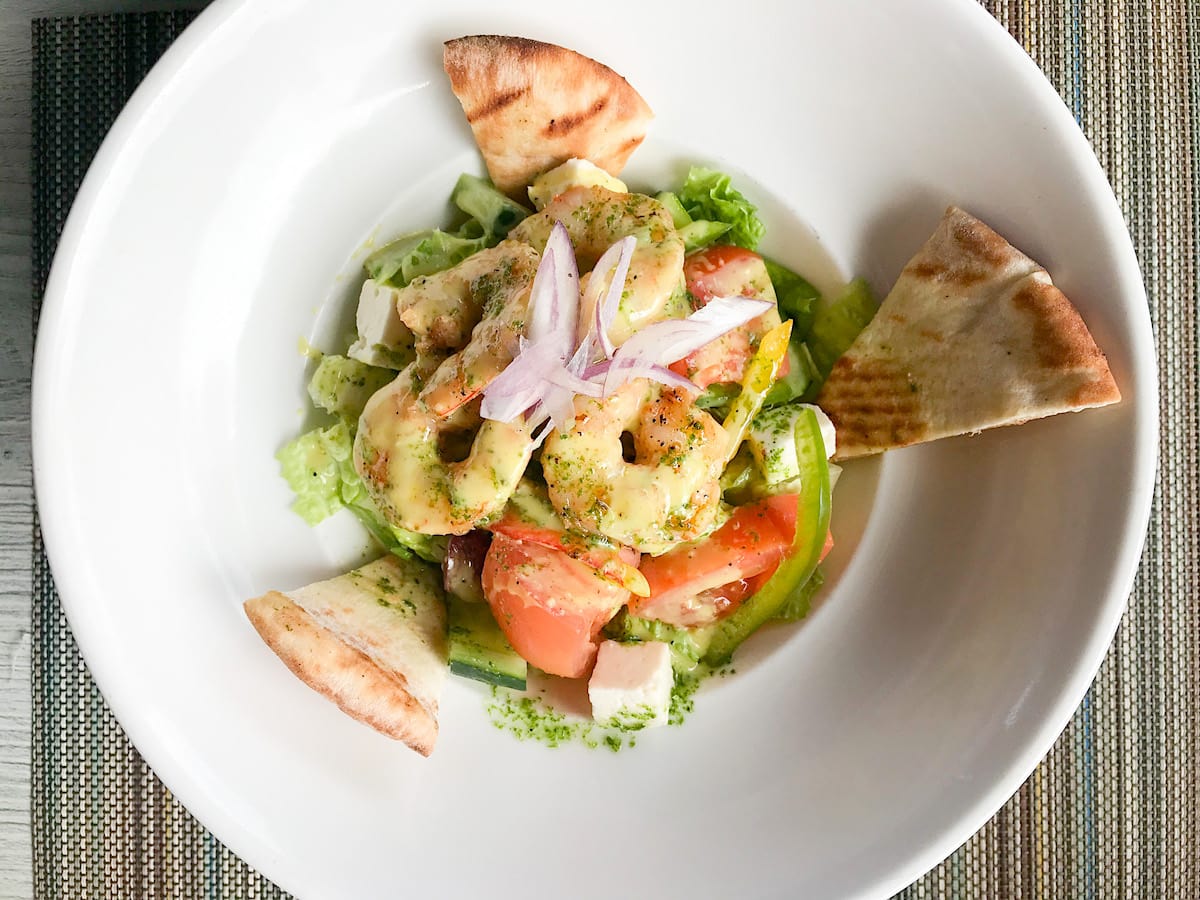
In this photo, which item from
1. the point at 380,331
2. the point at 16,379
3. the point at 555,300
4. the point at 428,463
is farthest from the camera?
the point at 16,379

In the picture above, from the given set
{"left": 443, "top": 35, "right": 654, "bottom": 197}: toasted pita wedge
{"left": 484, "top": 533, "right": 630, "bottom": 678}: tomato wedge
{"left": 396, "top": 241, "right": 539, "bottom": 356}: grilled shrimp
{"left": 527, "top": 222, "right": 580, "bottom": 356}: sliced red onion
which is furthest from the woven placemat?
{"left": 527, "top": 222, "right": 580, "bottom": 356}: sliced red onion

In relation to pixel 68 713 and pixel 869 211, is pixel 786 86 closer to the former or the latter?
pixel 869 211

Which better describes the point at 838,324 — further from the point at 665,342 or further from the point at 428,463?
the point at 428,463

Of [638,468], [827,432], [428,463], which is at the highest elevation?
[428,463]

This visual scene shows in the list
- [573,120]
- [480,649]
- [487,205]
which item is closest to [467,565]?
[480,649]

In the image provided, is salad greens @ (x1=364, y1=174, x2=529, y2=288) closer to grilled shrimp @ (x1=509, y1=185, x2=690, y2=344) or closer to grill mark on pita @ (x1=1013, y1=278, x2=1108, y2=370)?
grilled shrimp @ (x1=509, y1=185, x2=690, y2=344)

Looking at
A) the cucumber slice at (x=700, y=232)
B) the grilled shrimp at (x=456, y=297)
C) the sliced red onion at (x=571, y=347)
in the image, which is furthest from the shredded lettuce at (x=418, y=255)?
the cucumber slice at (x=700, y=232)
